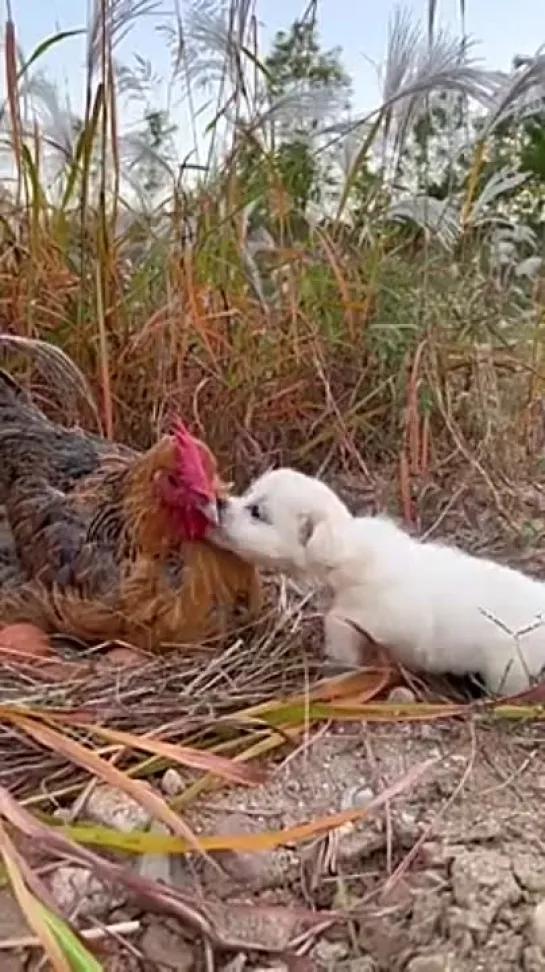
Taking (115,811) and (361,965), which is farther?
(115,811)

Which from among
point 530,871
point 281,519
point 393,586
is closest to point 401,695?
point 393,586

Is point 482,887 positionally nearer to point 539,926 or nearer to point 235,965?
point 539,926

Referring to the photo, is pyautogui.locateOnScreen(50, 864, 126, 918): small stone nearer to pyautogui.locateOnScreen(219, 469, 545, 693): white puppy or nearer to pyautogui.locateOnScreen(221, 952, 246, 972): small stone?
pyautogui.locateOnScreen(221, 952, 246, 972): small stone

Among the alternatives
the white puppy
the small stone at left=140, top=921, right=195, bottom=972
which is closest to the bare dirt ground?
the small stone at left=140, top=921, right=195, bottom=972

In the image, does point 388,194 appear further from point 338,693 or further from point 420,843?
point 420,843

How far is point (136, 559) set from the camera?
1.68 m

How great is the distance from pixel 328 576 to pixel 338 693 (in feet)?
0.60

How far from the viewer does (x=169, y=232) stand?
7.11 feet

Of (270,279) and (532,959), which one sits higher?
(270,279)

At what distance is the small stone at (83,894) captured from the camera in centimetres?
103

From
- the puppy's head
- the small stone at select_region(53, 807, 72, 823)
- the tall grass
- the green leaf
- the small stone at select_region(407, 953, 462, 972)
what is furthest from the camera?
the tall grass

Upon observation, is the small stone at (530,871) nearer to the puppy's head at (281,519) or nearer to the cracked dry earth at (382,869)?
the cracked dry earth at (382,869)

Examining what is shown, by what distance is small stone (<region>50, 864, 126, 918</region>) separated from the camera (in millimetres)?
1034

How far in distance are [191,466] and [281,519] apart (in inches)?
5.7
